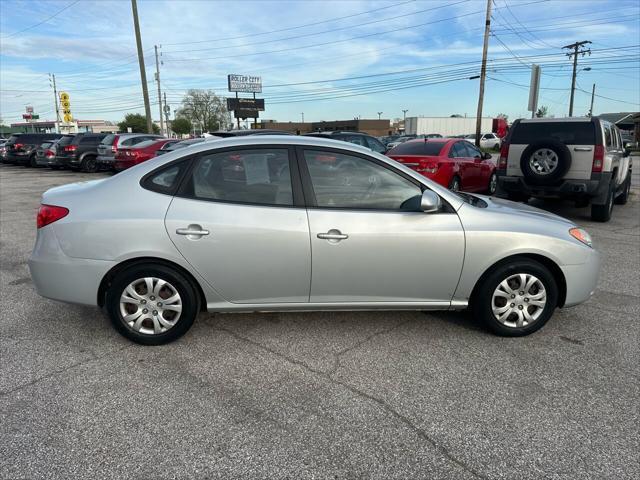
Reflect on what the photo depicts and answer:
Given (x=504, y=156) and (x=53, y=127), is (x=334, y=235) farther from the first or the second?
(x=53, y=127)

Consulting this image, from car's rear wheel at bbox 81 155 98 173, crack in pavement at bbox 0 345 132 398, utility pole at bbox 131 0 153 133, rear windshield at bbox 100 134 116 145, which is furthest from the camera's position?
utility pole at bbox 131 0 153 133

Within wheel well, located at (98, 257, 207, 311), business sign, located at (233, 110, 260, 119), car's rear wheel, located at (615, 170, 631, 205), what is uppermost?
business sign, located at (233, 110, 260, 119)

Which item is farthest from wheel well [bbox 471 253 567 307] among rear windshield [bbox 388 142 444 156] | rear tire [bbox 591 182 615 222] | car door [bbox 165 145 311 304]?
rear windshield [bbox 388 142 444 156]

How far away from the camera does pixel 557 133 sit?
780 centimetres

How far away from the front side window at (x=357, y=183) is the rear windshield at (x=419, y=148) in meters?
6.22

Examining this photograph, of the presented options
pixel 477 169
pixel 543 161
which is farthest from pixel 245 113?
pixel 543 161

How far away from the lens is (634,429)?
252 centimetres

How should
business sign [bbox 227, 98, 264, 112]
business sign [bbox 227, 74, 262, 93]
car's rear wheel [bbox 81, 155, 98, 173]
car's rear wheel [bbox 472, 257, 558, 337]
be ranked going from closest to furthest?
car's rear wheel [bbox 472, 257, 558, 337]
car's rear wheel [bbox 81, 155, 98, 173]
business sign [bbox 227, 98, 264, 112]
business sign [bbox 227, 74, 262, 93]

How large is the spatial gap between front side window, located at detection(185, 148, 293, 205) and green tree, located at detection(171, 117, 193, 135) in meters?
91.9

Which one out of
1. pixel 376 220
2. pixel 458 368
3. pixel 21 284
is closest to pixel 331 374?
pixel 458 368

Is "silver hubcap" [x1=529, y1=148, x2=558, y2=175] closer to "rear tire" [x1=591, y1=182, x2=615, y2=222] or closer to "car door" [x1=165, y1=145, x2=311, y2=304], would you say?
"rear tire" [x1=591, y1=182, x2=615, y2=222]

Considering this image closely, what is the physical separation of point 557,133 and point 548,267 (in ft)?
17.2

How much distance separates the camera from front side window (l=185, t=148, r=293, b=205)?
11.0ft

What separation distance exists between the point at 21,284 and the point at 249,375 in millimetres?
3467
